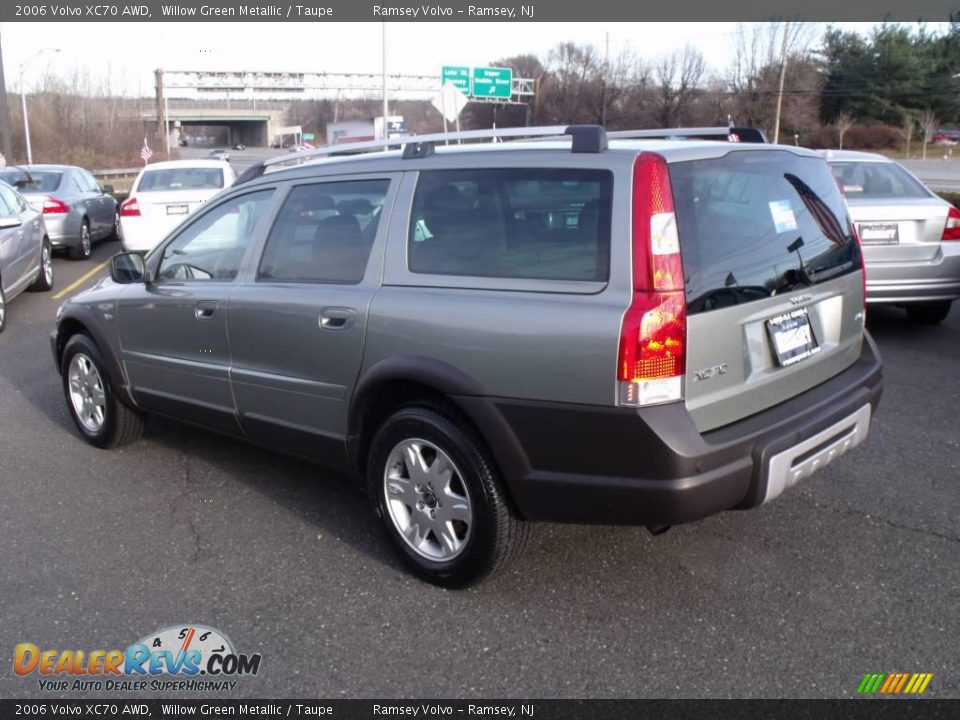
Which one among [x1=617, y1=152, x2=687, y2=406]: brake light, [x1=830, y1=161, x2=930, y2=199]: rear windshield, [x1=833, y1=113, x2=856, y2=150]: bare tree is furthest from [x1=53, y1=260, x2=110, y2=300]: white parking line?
[x1=833, y1=113, x2=856, y2=150]: bare tree

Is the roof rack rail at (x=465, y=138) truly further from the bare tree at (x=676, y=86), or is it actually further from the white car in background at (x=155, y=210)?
the bare tree at (x=676, y=86)

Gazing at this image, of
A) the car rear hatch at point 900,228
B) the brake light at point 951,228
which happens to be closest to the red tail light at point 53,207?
the car rear hatch at point 900,228

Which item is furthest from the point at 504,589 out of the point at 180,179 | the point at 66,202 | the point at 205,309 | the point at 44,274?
the point at 66,202

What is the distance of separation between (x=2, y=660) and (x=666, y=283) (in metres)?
2.71

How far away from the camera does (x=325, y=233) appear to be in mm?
4113

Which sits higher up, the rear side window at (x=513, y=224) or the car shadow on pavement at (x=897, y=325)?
the rear side window at (x=513, y=224)

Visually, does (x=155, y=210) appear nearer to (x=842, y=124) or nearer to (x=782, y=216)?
(x=782, y=216)

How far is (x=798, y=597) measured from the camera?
3500 mm

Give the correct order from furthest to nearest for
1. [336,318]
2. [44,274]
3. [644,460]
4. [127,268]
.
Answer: [44,274] < [127,268] < [336,318] < [644,460]

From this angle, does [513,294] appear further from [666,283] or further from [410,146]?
[410,146]

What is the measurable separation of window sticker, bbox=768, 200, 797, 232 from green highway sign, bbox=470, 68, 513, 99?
3381 centimetres

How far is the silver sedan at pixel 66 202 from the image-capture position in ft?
46.8

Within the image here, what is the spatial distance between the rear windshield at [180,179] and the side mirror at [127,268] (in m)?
8.91
